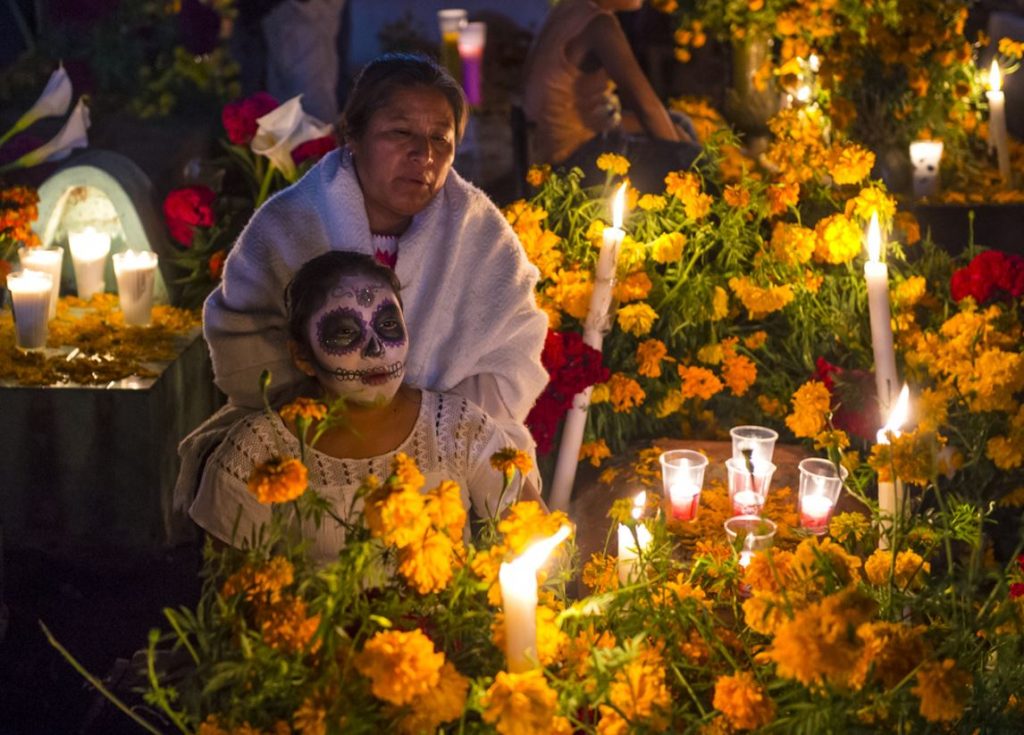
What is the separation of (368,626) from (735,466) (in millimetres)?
1171

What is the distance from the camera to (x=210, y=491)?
2275 mm

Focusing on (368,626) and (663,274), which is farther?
(663,274)

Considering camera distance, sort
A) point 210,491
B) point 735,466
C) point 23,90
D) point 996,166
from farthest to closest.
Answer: point 23,90, point 996,166, point 735,466, point 210,491

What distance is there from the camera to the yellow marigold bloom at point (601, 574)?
1926mm

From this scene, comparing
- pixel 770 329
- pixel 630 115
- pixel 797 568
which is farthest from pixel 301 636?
pixel 630 115

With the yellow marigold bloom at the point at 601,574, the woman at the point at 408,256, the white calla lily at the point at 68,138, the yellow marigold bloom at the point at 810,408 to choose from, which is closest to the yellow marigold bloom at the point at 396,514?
the yellow marigold bloom at the point at 601,574

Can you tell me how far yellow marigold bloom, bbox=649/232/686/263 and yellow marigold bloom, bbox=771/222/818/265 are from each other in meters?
0.27

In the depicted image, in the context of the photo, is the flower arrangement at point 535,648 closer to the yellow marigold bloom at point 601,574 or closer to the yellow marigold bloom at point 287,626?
the yellow marigold bloom at point 287,626

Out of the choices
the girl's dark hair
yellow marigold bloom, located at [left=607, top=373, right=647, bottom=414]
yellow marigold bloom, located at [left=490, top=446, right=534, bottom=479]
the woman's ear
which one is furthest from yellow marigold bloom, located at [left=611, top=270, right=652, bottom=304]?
yellow marigold bloom, located at [left=490, top=446, right=534, bottom=479]

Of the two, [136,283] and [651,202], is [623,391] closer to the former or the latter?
[651,202]

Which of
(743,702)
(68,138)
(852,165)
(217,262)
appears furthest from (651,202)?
(68,138)

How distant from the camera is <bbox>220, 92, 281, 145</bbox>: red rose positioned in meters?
4.11

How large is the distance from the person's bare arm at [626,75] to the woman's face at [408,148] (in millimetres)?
2489

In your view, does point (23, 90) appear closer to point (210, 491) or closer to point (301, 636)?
point (210, 491)
